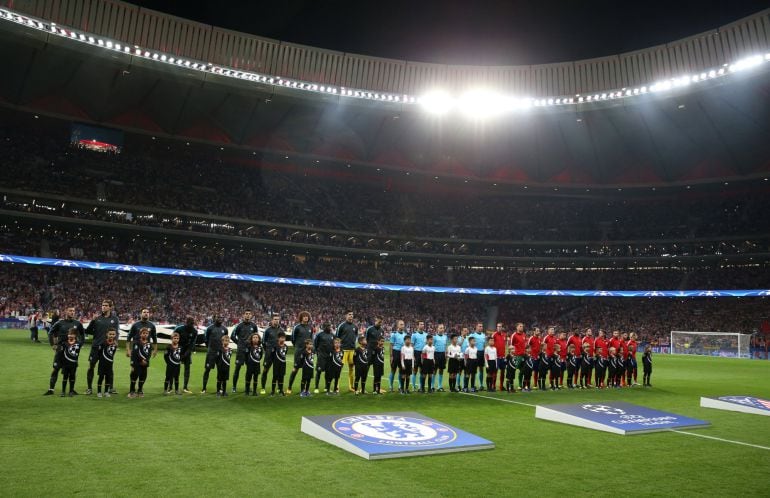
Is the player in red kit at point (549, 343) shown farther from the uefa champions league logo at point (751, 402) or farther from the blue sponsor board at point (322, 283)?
the blue sponsor board at point (322, 283)

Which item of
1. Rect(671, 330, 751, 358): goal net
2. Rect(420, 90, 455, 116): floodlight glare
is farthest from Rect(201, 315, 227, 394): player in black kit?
Rect(671, 330, 751, 358): goal net

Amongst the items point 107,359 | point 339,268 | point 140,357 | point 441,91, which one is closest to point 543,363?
point 140,357

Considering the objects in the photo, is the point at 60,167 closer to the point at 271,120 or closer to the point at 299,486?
the point at 271,120

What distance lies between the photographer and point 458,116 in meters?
41.7

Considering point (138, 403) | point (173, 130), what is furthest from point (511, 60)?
point (138, 403)

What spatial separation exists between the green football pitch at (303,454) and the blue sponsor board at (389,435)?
15cm

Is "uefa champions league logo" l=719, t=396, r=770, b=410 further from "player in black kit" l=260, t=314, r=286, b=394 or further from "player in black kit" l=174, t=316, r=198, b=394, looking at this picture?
"player in black kit" l=174, t=316, r=198, b=394

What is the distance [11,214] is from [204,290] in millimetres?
13545

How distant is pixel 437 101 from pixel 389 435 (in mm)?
30523

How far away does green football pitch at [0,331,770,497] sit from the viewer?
259 inches

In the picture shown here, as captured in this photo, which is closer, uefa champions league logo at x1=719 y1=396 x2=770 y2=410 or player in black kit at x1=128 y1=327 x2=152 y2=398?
player in black kit at x1=128 y1=327 x2=152 y2=398

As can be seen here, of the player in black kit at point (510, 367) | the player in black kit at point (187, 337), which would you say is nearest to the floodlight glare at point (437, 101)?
the player in black kit at point (510, 367)

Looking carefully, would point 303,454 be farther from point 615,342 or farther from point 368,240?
point 368,240

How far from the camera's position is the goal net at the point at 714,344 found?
3988cm
